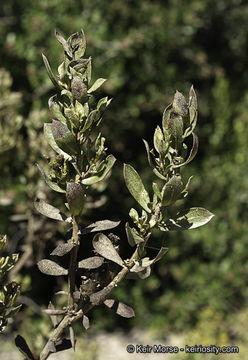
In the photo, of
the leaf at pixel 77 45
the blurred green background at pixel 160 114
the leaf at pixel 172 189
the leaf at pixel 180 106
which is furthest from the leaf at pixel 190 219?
the blurred green background at pixel 160 114

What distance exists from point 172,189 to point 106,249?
15 cm

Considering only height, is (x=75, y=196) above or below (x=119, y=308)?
above

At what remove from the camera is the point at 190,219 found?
2.38 feet

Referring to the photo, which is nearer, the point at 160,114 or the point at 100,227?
the point at 100,227

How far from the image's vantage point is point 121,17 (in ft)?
8.69

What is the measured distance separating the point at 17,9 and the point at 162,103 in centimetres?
98

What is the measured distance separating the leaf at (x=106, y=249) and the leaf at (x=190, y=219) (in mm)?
87

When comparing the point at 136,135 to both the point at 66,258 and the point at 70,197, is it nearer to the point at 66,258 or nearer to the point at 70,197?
the point at 66,258

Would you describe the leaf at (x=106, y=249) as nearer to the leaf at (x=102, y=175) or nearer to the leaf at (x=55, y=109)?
the leaf at (x=102, y=175)

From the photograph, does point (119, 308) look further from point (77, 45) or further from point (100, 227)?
point (77, 45)

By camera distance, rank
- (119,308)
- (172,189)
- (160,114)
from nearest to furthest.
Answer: (172,189) → (119,308) → (160,114)

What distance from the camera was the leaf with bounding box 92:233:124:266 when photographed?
71cm

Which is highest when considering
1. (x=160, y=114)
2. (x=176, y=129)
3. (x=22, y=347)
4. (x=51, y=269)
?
(x=176, y=129)

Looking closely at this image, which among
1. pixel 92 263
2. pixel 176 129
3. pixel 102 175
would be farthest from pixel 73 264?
pixel 176 129
